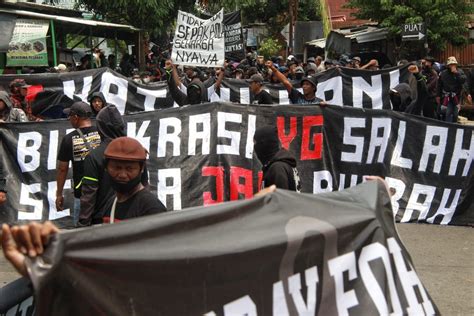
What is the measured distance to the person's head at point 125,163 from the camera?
4.12 m

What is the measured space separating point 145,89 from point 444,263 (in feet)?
20.9

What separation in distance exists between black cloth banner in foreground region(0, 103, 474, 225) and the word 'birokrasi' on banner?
10.4ft

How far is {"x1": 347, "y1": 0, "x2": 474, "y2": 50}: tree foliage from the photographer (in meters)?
24.7

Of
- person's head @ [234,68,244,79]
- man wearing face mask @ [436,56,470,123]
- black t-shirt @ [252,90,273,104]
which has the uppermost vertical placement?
black t-shirt @ [252,90,273,104]

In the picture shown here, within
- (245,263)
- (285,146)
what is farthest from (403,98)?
(245,263)

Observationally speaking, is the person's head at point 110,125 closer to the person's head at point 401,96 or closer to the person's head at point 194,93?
the person's head at point 194,93

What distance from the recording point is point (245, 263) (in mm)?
3404

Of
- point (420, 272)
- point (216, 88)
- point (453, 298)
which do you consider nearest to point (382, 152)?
point (420, 272)

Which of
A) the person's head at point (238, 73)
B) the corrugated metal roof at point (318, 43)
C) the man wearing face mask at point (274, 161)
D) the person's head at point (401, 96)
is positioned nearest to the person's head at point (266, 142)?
the man wearing face mask at point (274, 161)

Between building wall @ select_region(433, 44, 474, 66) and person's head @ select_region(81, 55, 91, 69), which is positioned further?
building wall @ select_region(433, 44, 474, 66)

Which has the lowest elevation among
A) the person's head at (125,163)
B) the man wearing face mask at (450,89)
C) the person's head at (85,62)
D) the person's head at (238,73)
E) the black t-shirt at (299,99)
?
the man wearing face mask at (450,89)

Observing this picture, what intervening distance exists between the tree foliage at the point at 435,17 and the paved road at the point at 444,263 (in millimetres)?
16445

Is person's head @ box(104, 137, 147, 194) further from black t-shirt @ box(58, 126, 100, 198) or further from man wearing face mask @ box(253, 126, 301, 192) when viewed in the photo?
black t-shirt @ box(58, 126, 100, 198)

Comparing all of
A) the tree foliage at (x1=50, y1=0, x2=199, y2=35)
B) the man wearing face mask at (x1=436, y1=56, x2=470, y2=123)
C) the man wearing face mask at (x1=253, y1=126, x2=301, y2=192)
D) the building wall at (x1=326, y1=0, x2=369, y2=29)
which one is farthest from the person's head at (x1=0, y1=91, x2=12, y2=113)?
the building wall at (x1=326, y1=0, x2=369, y2=29)
